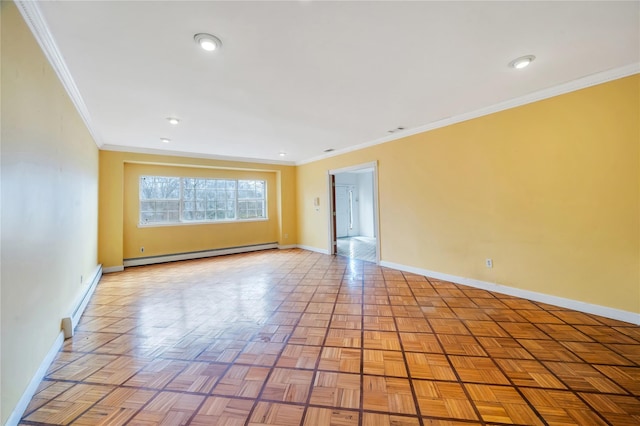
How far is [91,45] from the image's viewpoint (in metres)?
1.88

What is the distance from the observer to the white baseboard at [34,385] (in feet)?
4.38

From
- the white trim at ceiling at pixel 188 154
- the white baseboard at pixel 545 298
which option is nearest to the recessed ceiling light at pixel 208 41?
the white baseboard at pixel 545 298

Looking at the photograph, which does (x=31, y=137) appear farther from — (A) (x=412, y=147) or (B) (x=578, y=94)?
(B) (x=578, y=94)

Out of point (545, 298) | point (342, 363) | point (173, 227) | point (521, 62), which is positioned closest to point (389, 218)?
point (545, 298)

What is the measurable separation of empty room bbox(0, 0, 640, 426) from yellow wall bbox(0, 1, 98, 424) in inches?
0.7

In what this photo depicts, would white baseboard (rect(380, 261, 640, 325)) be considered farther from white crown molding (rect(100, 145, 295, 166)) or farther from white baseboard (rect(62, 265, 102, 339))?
white crown molding (rect(100, 145, 295, 166))

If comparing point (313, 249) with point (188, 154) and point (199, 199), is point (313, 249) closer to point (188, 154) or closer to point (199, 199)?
point (199, 199)

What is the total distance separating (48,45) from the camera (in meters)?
1.81

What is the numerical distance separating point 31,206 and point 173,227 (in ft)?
13.5

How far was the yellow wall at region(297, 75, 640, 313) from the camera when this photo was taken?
93.4 inches

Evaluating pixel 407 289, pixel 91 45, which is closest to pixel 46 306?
pixel 91 45

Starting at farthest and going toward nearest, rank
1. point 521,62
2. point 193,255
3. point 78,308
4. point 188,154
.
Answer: point 193,255 → point 188,154 → point 78,308 → point 521,62

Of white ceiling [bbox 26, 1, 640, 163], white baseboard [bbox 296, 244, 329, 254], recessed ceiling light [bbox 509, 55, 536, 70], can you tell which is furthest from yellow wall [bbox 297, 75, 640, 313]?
white baseboard [bbox 296, 244, 329, 254]

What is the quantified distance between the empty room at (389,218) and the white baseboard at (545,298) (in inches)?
0.7
